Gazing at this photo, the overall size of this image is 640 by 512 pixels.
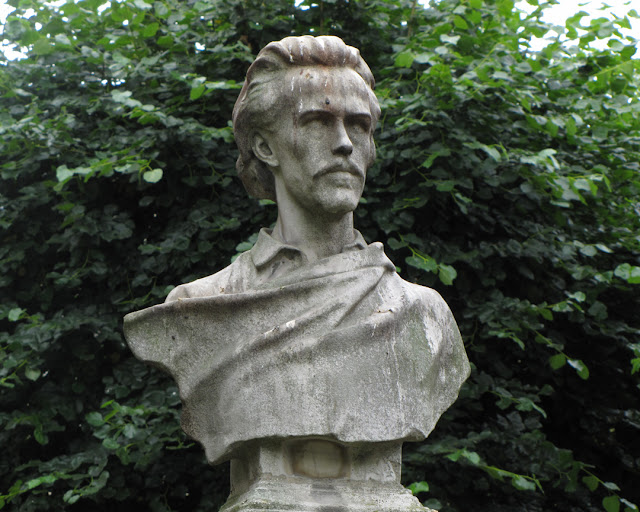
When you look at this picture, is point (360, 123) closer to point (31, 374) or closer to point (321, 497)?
point (321, 497)

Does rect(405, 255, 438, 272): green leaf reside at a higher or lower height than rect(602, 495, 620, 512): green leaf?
higher

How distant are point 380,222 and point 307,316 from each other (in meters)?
2.22

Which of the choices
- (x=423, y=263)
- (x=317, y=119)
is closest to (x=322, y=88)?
(x=317, y=119)

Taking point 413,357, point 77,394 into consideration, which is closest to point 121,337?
point 77,394

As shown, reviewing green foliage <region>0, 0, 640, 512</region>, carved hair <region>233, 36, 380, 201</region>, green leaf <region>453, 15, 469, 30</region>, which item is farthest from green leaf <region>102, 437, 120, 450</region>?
green leaf <region>453, 15, 469, 30</region>

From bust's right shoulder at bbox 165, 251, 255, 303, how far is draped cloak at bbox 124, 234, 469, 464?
4 cm

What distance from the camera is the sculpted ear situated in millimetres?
4273

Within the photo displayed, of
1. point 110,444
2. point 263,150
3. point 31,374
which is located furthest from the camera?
point 31,374

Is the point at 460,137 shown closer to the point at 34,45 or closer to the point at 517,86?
the point at 517,86

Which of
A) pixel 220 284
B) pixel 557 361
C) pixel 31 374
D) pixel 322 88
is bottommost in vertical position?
pixel 557 361

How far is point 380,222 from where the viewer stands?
238 inches

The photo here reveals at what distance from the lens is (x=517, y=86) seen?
630 centimetres

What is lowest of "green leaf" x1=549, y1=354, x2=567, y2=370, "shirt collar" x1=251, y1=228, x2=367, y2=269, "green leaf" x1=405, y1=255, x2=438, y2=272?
"green leaf" x1=549, y1=354, x2=567, y2=370

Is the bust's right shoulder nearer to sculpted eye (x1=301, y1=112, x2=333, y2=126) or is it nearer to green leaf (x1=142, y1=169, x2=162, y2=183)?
sculpted eye (x1=301, y1=112, x2=333, y2=126)
